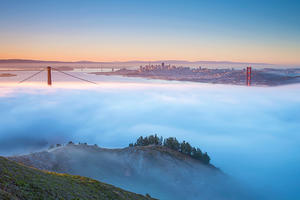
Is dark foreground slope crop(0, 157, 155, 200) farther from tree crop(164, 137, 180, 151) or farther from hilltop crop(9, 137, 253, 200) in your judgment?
tree crop(164, 137, 180, 151)

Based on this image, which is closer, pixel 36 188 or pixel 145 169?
pixel 36 188

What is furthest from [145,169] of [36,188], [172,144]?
[36,188]

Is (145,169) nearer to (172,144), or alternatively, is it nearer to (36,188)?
(172,144)

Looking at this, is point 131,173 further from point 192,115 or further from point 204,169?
point 192,115

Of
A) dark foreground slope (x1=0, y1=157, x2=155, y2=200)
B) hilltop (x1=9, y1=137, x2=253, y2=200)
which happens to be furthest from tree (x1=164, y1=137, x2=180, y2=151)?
dark foreground slope (x1=0, y1=157, x2=155, y2=200)

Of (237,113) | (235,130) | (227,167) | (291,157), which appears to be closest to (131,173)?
(227,167)

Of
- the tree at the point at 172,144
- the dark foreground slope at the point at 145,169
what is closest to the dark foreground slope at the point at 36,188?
the dark foreground slope at the point at 145,169

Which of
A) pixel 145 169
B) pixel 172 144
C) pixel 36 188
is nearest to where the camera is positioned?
pixel 36 188

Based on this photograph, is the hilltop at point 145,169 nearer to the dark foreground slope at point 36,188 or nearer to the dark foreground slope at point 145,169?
the dark foreground slope at point 145,169
